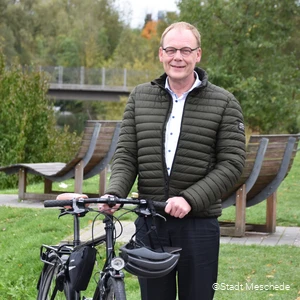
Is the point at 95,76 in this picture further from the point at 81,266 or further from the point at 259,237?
the point at 81,266

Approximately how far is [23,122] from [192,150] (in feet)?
45.1

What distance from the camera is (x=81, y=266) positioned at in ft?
12.6

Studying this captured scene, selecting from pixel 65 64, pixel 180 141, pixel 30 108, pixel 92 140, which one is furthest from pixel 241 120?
pixel 65 64

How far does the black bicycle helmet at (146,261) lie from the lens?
11.7ft

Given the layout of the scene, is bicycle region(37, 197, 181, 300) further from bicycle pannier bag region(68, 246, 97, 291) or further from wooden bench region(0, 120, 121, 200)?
wooden bench region(0, 120, 121, 200)

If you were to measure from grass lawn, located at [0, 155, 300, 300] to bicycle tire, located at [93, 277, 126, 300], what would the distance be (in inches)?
99.9

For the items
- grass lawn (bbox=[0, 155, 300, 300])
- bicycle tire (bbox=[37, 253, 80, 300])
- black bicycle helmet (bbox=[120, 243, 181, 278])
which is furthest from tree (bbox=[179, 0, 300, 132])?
black bicycle helmet (bbox=[120, 243, 181, 278])

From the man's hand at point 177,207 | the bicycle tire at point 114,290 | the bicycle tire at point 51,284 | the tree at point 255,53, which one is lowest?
the bicycle tire at point 51,284

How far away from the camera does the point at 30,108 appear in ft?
58.5

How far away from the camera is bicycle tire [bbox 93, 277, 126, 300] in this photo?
3.43m

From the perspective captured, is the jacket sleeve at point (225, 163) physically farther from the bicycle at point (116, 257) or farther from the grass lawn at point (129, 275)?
the grass lawn at point (129, 275)

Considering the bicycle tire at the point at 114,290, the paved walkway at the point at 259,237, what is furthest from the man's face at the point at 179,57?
the paved walkway at the point at 259,237

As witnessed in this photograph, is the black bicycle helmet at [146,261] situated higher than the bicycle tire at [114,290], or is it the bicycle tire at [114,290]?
the black bicycle helmet at [146,261]

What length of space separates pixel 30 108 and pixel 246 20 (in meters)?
15.4
